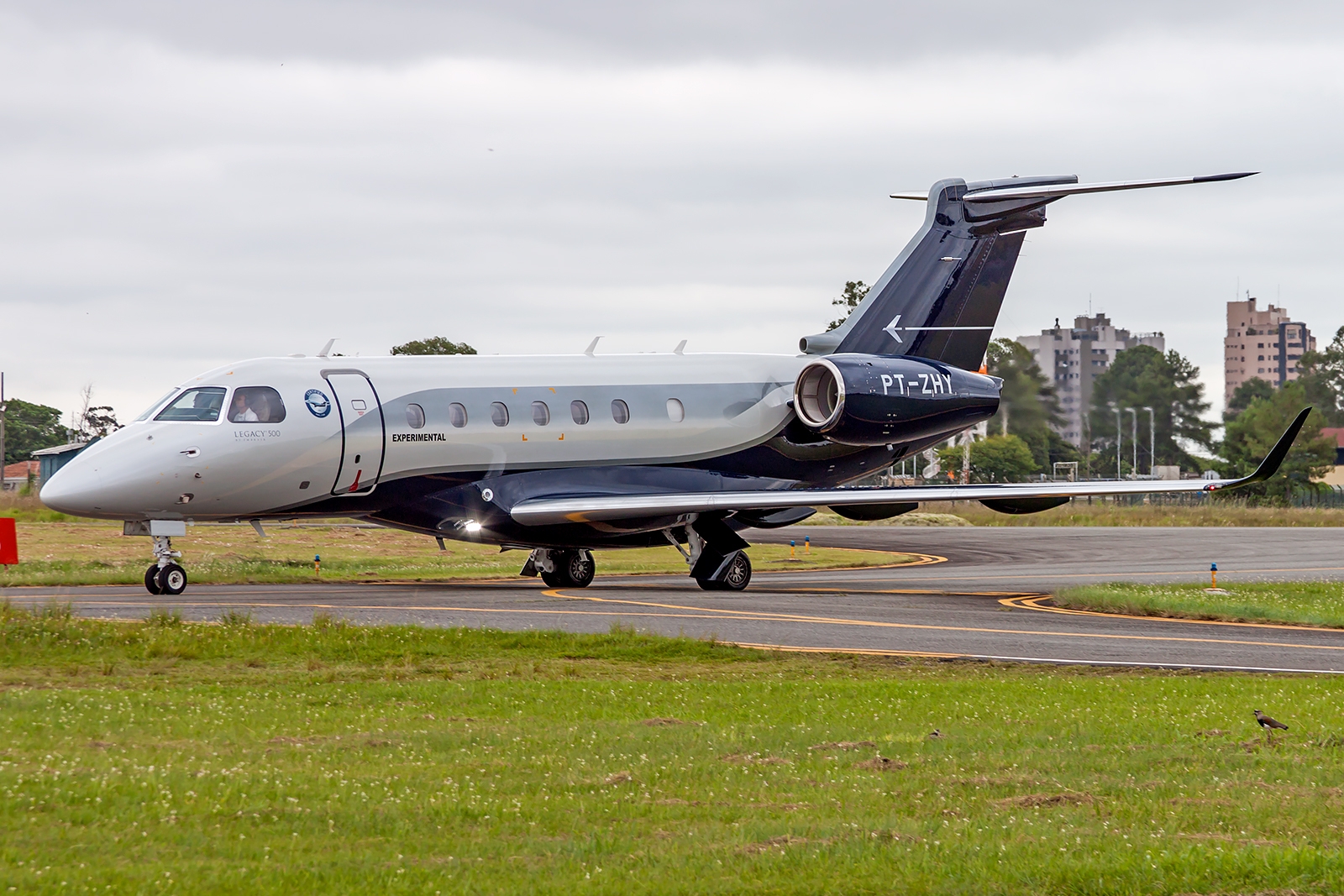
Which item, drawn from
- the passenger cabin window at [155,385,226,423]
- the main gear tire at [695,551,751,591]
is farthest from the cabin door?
the main gear tire at [695,551,751,591]

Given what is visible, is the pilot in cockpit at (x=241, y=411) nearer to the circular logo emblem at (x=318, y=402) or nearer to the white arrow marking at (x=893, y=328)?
the circular logo emblem at (x=318, y=402)

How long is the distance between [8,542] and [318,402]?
6.47 meters

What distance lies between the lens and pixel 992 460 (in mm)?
85062

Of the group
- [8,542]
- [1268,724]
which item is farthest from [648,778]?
[8,542]

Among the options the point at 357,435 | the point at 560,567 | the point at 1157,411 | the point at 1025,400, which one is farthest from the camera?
the point at 1157,411

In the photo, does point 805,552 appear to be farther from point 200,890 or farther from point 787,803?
point 200,890

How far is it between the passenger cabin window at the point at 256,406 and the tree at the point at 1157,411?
1375 inches

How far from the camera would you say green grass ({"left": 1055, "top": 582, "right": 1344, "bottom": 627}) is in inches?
953

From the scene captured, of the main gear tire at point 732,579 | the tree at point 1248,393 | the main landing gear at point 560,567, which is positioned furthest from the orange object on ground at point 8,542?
the tree at point 1248,393

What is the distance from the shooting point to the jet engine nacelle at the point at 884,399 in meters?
31.9

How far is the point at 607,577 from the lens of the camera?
36.2m

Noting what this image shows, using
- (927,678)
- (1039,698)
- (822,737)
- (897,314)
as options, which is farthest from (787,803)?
(897,314)

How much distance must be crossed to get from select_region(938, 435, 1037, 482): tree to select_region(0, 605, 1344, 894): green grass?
6118 cm

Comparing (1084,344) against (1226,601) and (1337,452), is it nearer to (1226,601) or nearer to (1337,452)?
(1337,452)
